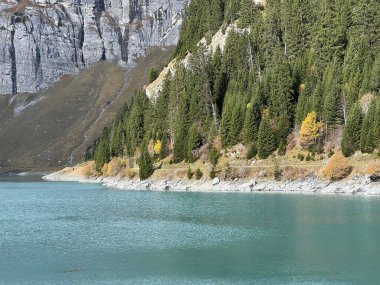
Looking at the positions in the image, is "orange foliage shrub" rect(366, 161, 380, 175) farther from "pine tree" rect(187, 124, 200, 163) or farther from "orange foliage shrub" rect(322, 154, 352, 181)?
"pine tree" rect(187, 124, 200, 163)

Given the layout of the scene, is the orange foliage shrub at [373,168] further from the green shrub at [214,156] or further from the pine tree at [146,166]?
the pine tree at [146,166]

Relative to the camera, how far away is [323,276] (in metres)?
43.1

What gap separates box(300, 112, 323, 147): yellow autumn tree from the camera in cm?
11169

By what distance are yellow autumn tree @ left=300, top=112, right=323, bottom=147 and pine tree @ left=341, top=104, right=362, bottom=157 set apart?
6986 millimetres

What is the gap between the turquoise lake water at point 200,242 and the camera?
4462 cm

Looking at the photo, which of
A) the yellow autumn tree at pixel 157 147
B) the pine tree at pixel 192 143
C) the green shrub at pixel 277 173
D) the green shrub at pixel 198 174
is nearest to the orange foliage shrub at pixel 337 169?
the green shrub at pixel 277 173

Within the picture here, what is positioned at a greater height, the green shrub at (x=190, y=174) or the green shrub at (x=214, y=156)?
the green shrub at (x=214, y=156)

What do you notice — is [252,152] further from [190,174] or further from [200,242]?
[200,242]

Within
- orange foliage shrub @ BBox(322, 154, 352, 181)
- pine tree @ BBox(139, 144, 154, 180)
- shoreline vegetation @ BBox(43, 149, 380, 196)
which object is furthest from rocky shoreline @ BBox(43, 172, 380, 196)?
pine tree @ BBox(139, 144, 154, 180)

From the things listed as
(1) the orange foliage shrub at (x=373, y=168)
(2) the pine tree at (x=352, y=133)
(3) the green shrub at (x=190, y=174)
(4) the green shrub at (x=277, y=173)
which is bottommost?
(3) the green shrub at (x=190, y=174)

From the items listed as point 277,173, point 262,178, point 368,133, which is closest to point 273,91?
point 262,178

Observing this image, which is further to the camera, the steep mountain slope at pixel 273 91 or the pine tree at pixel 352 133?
the steep mountain slope at pixel 273 91

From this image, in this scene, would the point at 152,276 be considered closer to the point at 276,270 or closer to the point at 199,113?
the point at 276,270

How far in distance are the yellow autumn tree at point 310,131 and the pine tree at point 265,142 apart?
6230mm
